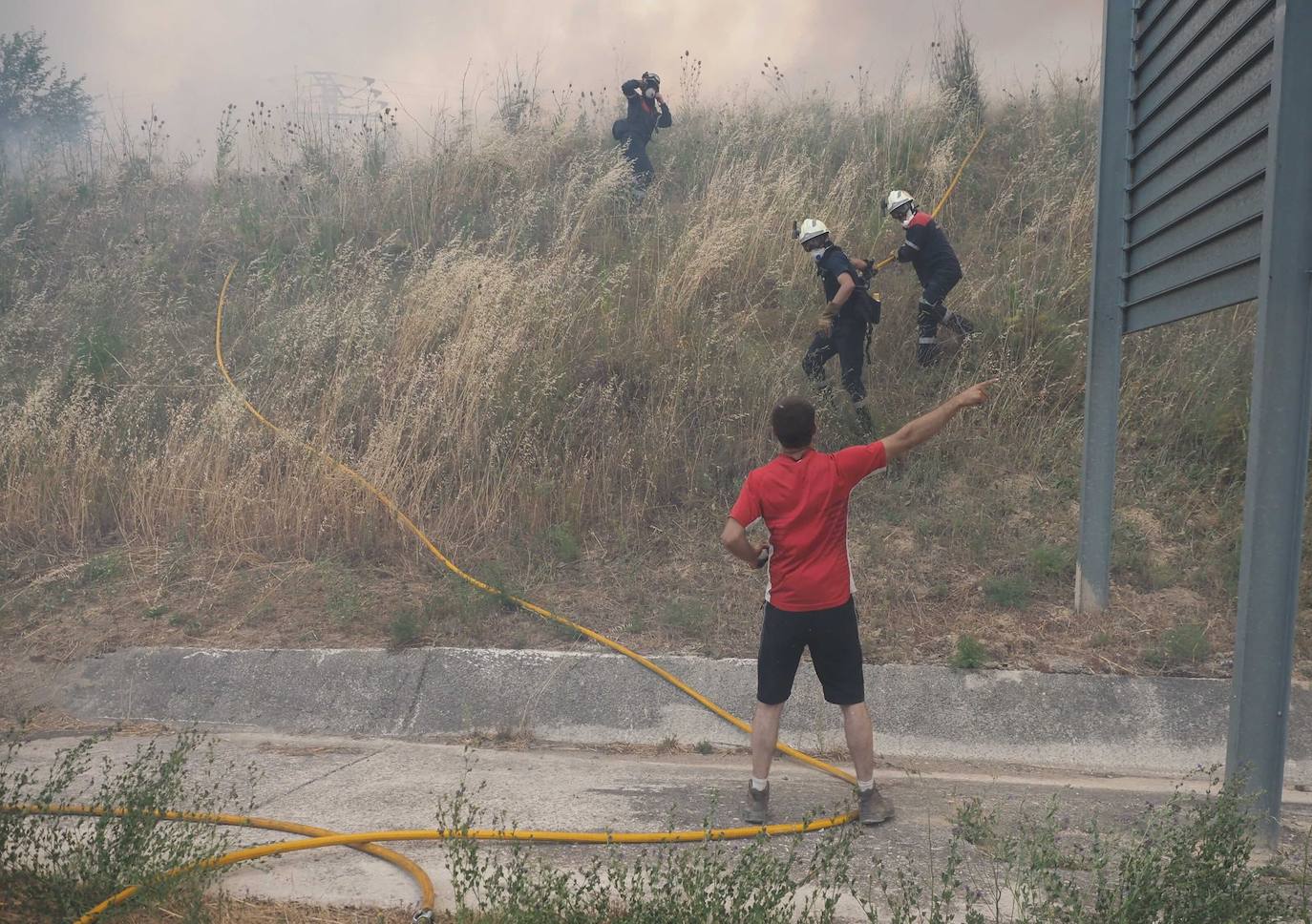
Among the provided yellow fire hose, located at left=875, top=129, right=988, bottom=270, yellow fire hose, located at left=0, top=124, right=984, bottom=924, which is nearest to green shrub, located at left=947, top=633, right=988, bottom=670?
yellow fire hose, located at left=0, top=124, right=984, bottom=924

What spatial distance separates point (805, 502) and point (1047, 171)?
822 centimetres

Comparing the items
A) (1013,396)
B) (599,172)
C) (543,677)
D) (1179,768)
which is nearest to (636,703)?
(543,677)

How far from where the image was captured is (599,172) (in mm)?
12461

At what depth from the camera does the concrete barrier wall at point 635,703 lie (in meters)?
5.88

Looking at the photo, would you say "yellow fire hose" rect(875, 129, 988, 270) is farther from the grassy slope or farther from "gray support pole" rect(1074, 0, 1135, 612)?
"gray support pole" rect(1074, 0, 1135, 612)

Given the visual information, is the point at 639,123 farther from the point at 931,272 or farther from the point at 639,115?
the point at 931,272

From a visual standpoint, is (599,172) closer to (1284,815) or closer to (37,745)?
(37,745)

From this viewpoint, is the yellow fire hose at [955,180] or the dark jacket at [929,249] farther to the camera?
the yellow fire hose at [955,180]

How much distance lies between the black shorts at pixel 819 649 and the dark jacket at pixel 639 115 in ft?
31.1

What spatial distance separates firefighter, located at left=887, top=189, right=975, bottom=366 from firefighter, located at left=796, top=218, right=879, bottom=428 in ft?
1.41

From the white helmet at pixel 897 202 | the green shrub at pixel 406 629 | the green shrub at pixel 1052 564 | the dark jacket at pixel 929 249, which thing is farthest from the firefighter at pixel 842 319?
the green shrub at pixel 406 629

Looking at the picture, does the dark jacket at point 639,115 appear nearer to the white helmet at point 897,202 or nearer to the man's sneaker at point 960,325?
the white helmet at point 897,202

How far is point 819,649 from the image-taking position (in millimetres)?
4699

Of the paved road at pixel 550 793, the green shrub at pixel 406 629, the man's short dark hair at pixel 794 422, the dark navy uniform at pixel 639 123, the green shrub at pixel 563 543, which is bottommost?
the paved road at pixel 550 793
